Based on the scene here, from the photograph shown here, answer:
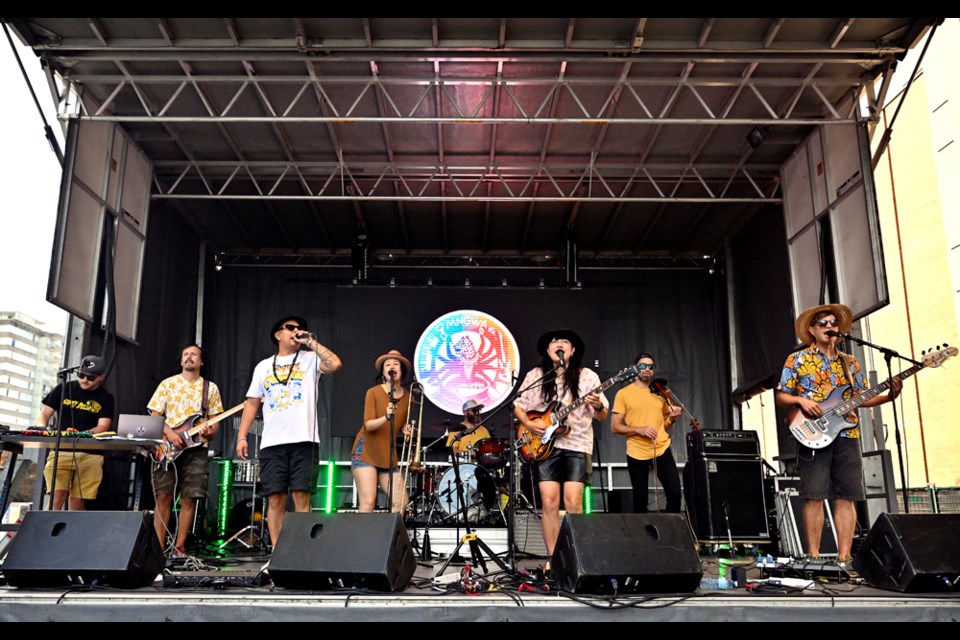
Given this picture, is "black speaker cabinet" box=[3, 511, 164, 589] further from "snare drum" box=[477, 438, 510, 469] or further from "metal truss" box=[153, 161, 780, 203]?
"metal truss" box=[153, 161, 780, 203]

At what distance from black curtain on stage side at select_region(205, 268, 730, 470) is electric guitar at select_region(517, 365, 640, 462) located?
19.0 feet

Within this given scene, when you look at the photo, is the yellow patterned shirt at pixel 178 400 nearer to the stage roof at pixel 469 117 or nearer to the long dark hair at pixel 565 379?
the stage roof at pixel 469 117

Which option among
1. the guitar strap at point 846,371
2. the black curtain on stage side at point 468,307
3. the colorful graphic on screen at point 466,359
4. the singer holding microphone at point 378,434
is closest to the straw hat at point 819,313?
the guitar strap at point 846,371

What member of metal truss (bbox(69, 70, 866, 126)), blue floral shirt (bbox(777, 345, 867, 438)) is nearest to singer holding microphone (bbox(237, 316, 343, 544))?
metal truss (bbox(69, 70, 866, 126))

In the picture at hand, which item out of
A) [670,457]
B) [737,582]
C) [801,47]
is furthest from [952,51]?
[737,582]

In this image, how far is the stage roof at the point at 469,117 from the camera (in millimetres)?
7488

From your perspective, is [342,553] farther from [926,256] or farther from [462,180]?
[926,256]

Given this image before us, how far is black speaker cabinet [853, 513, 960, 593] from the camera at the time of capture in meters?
3.56

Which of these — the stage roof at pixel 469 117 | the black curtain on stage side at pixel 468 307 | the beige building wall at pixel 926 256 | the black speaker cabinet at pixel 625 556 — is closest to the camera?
the black speaker cabinet at pixel 625 556

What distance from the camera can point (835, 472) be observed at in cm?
527

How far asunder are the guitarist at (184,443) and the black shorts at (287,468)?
5.04 feet

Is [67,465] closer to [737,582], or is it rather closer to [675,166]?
[737,582]

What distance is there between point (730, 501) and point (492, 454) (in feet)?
7.68

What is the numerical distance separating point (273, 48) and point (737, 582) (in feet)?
20.7
